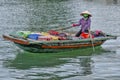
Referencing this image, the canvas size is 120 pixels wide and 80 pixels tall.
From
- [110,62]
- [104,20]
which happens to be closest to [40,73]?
[110,62]

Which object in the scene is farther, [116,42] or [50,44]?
[116,42]

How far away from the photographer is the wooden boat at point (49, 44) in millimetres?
21359

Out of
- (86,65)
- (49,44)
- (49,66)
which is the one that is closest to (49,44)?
(49,44)

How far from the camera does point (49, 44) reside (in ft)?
71.6

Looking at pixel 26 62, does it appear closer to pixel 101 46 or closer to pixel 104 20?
pixel 101 46

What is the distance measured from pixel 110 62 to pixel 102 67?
4.10 feet

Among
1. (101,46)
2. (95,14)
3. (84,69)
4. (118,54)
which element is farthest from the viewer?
(95,14)

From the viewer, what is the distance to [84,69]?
19.6 meters

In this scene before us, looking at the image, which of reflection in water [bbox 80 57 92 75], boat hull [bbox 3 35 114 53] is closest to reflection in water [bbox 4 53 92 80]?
reflection in water [bbox 80 57 92 75]

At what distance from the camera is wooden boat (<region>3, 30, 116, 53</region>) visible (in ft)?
70.1

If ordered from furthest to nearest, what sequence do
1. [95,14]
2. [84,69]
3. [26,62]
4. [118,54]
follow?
[95,14], [118,54], [26,62], [84,69]

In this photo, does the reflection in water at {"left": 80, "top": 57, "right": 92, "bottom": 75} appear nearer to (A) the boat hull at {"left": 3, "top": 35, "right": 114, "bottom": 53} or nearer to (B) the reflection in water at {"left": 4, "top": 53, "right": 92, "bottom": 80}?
(B) the reflection in water at {"left": 4, "top": 53, "right": 92, "bottom": 80}

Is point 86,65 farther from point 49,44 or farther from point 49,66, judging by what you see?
point 49,44

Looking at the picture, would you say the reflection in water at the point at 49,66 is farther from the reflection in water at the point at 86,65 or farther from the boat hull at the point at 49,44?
the boat hull at the point at 49,44
